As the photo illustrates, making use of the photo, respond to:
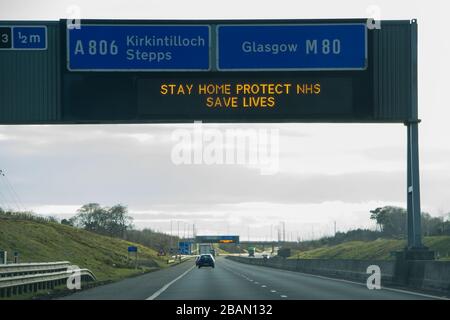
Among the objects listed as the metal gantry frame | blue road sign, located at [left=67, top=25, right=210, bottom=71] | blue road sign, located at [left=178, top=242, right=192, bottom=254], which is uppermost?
blue road sign, located at [left=67, top=25, right=210, bottom=71]

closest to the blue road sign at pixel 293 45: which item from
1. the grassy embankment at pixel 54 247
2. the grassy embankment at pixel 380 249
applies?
the grassy embankment at pixel 54 247

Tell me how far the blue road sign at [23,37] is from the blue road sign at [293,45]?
19.0 feet

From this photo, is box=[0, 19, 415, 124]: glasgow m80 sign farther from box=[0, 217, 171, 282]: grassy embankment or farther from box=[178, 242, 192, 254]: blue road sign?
box=[178, 242, 192, 254]: blue road sign

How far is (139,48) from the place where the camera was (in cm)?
2939

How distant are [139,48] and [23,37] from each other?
12.7 ft

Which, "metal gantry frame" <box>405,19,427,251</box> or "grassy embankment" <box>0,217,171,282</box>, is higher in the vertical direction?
"metal gantry frame" <box>405,19,427,251</box>

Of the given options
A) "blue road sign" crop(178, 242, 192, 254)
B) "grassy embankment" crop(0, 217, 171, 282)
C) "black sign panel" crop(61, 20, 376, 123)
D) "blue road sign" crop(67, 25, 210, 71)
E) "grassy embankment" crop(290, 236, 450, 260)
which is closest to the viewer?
"black sign panel" crop(61, 20, 376, 123)

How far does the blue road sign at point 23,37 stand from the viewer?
97.9 feet

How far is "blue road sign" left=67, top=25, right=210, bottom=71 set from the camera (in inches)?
1149

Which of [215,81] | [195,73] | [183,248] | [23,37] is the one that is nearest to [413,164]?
[215,81]

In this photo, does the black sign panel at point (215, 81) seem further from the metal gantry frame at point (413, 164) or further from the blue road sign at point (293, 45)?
the metal gantry frame at point (413, 164)

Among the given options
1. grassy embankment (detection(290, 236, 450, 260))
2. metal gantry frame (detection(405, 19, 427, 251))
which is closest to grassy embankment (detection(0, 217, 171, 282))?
grassy embankment (detection(290, 236, 450, 260))

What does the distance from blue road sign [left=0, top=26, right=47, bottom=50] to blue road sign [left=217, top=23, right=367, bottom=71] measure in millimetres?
5776
